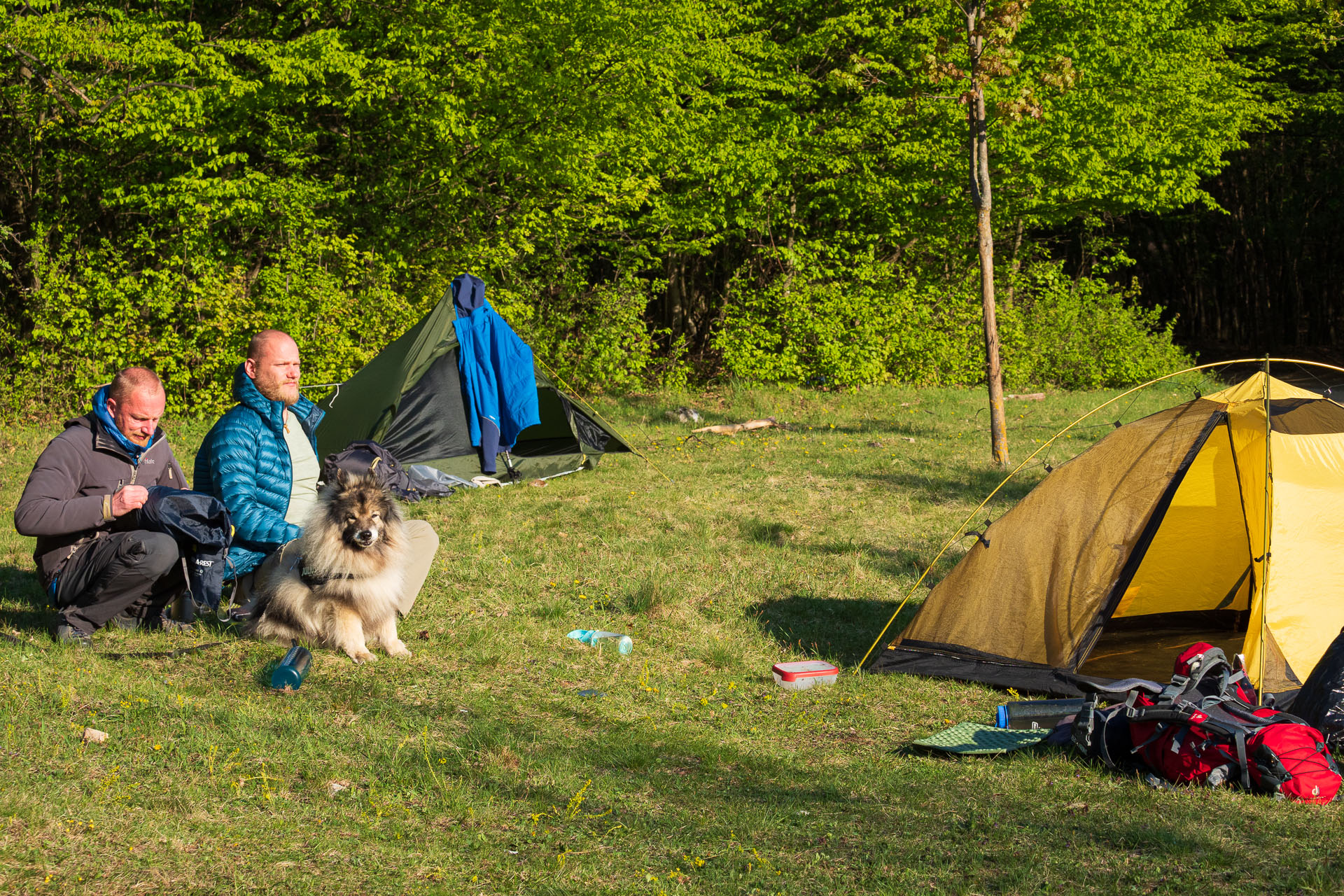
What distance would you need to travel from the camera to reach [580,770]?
389 cm

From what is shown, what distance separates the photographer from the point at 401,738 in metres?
4.07

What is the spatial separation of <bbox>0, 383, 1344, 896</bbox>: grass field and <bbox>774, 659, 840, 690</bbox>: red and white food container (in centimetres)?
12

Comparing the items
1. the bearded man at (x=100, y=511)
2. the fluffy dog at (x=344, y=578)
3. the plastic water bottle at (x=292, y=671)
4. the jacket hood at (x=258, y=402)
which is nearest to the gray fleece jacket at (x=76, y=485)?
the bearded man at (x=100, y=511)

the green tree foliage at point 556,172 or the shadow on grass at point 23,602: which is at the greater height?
the green tree foliage at point 556,172

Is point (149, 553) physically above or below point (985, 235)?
below

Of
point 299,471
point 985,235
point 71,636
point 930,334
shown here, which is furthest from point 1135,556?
point 930,334

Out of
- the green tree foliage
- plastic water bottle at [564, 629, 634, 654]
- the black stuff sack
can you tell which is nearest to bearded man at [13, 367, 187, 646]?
plastic water bottle at [564, 629, 634, 654]

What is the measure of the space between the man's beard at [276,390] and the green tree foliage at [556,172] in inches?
272

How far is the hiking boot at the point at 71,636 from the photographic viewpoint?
4828 millimetres

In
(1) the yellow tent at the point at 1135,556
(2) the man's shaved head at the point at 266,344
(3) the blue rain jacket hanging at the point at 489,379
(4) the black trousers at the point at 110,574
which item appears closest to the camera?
(1) the yellow tent at the point at 1135,556

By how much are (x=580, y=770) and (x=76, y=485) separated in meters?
2.69

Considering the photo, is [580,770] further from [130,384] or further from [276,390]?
[130,384]

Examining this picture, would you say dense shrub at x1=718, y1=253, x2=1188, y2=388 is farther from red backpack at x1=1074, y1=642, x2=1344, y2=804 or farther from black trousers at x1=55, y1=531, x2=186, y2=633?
red backpack at x1=1074, y1=642, x2=1344, y2=804

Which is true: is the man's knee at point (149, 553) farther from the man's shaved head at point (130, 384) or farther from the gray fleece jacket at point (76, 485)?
the man's shaved head at point (130, 384)
